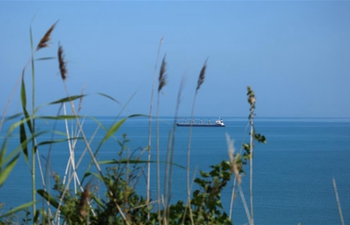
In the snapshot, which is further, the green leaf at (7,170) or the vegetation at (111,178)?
the vegetation at (111,178)

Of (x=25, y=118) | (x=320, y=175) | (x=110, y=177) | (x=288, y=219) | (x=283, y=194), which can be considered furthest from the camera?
(x=320, y=175)

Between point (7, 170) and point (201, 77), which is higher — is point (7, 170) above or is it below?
below

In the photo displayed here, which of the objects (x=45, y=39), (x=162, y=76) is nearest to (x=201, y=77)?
(x=162, y=76)

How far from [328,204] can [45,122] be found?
1293 inches

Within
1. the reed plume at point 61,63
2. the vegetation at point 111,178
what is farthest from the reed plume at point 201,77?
the reed plume at point 61,63

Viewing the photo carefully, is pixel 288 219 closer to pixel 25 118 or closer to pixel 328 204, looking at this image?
pixel 328 204

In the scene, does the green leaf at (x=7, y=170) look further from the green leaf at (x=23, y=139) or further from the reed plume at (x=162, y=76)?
the reed plume at (x=162, y=76)

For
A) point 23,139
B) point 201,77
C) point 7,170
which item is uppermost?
point 201,77

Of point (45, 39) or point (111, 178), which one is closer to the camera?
point (45, 39)

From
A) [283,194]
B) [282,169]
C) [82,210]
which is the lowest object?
[82,210]

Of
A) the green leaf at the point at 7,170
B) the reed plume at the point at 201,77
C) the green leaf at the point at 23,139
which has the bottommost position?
the green leaf at the point at 7,170

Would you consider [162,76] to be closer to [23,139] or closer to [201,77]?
[201,77]

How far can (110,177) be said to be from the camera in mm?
2523

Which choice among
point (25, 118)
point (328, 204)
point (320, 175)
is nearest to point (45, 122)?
point (25, 118)
